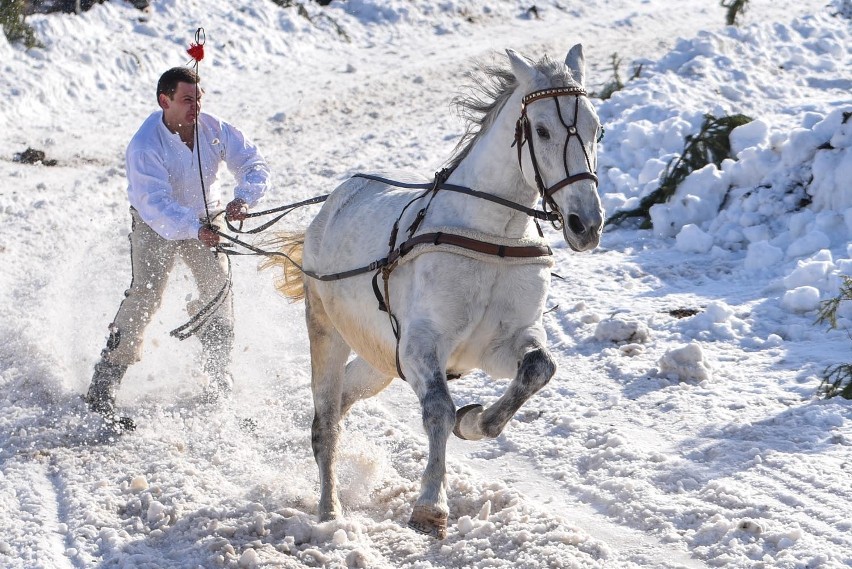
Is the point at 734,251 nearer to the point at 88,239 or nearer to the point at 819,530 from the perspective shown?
the point at 819,530

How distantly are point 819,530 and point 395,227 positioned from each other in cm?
220

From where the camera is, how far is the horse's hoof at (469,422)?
4.42 m

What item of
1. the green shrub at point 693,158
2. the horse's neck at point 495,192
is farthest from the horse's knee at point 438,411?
the green shrub at point 693,158

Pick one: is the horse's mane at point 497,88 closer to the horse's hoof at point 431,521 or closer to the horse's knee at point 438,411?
the horse's knee at point 438,411


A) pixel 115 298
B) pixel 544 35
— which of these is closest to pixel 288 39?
pixel 544 35

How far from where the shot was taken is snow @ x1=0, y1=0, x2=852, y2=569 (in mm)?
4621

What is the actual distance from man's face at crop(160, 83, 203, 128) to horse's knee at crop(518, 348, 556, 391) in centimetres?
302

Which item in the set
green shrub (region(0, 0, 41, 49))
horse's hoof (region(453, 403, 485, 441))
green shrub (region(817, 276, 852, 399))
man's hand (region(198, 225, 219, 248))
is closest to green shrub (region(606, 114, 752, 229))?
green shrub (region(817, 276, 852, 399))

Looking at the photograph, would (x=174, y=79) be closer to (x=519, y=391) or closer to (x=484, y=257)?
(x=484, y=257)

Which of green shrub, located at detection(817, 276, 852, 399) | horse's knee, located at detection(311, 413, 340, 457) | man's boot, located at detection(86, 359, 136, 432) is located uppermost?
green shrub, located at detection(817, 276, 852, 399)

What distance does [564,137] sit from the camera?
4.12m

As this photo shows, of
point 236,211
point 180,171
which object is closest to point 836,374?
point 236,211

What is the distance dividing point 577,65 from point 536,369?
1.29m

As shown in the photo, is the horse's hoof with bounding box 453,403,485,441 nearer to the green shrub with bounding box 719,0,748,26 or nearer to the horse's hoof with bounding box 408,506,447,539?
the horse's hoof with bounding box 408,506,447,539
